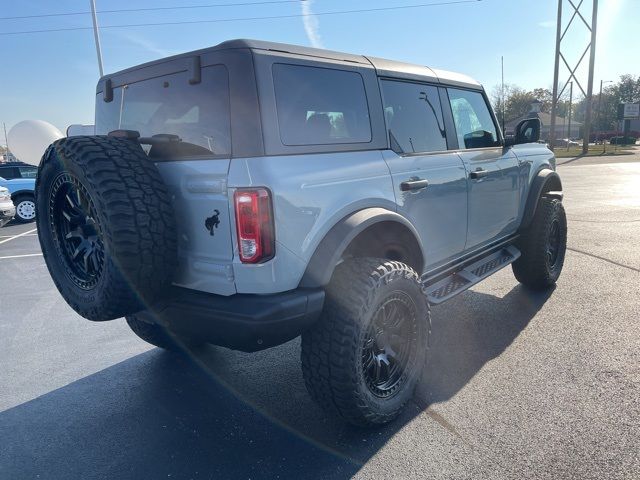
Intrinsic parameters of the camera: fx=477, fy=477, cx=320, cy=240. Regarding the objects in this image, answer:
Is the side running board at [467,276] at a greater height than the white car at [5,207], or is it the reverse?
the white car at [5,207]

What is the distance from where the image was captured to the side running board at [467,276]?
3.56 m

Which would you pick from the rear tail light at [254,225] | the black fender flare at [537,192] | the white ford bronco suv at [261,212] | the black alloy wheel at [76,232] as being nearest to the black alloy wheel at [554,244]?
the black fender flare at [537,192]

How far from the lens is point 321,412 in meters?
2.92

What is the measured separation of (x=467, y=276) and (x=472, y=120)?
4.49 feet

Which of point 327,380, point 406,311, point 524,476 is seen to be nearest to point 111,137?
point 327,380

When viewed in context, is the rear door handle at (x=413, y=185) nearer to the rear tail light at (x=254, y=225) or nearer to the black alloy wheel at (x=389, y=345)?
the black alloy wheel at (x=389, y=345)

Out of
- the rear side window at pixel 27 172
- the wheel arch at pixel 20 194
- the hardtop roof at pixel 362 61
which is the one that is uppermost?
the hardtop roof at pixel 362 61

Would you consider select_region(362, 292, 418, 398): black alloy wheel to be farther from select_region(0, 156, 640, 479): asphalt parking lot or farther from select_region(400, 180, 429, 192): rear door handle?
select_region(400, 180, 429, 192): rear door handle

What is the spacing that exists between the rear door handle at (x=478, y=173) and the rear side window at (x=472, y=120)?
0.76 feet

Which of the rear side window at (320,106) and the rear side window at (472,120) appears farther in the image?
the rear side window at (472,120)

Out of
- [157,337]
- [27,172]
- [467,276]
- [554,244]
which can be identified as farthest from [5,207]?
[554,244]

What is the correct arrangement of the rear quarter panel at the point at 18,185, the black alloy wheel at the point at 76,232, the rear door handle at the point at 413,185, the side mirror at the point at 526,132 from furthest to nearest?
the rear quarter panel at the point at 18,185 → the side mirror at the point at 526,132 → the rear door handle at the point at 413,185 → the black alloy wheel at the point at 76,232

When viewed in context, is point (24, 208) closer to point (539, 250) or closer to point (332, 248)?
point (539, 250)

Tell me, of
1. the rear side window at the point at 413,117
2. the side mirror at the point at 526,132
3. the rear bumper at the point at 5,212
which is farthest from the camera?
the rear bumper at the point at 5,212
